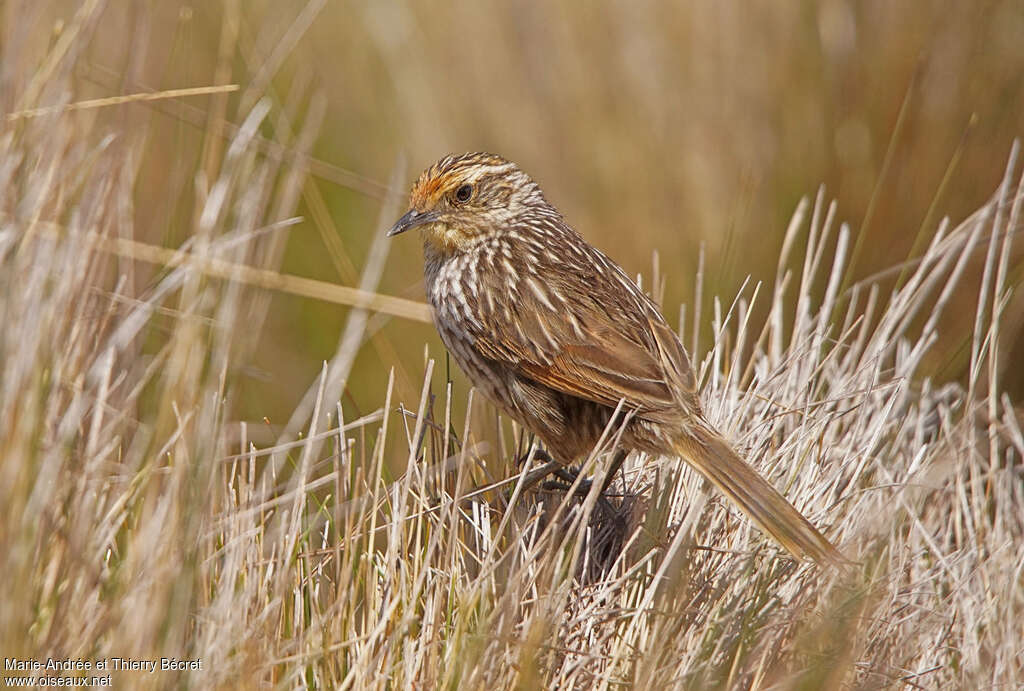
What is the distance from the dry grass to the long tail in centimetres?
7

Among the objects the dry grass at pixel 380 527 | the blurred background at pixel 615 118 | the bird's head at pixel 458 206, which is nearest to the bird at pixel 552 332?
the bird's head at pixel 458 206

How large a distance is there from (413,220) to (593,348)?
82 centimetres

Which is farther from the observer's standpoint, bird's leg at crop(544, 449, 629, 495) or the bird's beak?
the bird's beak

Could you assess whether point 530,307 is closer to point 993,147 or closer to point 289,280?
point 289,280

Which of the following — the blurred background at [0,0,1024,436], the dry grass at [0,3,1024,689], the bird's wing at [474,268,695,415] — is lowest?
the dry grass at [0,3,1024,689]

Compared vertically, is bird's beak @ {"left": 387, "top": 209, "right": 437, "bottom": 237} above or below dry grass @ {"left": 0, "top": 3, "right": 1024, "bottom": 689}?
above

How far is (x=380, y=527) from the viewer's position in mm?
3148

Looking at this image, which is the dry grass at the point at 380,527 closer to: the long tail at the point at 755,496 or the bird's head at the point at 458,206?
the long tail at the point at 755,496

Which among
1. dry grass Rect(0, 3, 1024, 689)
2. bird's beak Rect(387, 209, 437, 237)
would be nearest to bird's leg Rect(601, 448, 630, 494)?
dry grass Rect(0, 3, 1024, 689)

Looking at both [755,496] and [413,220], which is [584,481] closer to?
[755,496]

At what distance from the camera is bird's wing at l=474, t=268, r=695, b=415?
3.60 m

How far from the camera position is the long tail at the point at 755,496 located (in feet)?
10.1

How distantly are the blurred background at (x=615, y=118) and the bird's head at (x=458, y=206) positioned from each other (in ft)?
1.91

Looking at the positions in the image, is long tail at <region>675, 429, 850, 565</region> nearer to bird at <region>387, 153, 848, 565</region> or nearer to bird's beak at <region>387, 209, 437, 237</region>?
bird at <region>387, 153, 848, 565</region>
